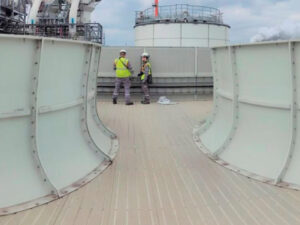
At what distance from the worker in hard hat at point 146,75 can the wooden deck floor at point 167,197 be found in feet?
13.5

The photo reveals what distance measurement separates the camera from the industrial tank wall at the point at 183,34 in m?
25.8

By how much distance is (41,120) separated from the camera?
150 inches

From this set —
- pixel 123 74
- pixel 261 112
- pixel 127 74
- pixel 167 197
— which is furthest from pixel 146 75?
pixel 167 197

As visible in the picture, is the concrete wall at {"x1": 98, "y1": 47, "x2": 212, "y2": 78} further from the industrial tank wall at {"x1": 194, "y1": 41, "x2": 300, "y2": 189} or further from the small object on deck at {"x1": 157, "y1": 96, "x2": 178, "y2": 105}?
the industrial tank wall at {"x1": 194, "y1": 41, "x2": 300, "y2": 189}

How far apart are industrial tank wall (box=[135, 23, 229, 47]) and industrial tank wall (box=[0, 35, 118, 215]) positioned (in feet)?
72.7

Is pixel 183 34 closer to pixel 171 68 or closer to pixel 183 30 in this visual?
pixel 183 30

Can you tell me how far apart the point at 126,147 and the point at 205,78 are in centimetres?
575

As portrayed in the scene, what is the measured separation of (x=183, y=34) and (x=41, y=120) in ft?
76.5

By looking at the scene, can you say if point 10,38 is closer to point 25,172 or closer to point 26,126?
point 26,126

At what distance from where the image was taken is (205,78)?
34.9 ft

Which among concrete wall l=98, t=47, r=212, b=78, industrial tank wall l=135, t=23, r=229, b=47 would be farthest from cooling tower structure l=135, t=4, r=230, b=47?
concrete wall l=98, t=47, r=212, b=78

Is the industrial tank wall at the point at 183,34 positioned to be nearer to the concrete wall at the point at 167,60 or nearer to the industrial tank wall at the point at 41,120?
the concrete wall at the point at 167,60

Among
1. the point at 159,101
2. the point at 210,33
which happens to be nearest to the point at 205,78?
the point at 159,101

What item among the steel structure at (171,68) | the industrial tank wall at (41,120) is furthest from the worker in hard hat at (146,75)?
the industrial tank wall at (41,120)
